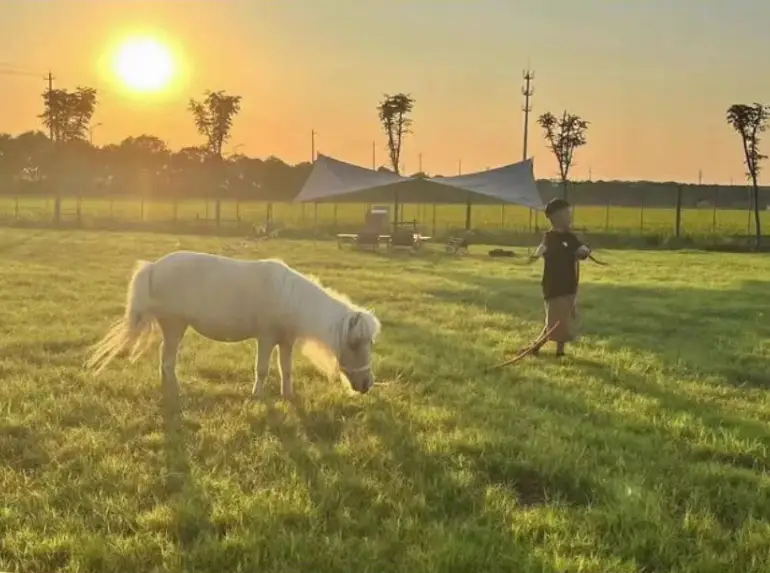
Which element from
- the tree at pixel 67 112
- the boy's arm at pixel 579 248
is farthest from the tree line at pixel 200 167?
the boy's arm at pixel 579 248

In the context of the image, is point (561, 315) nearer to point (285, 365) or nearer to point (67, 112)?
point (285, 365)

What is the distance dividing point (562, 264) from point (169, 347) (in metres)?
4.29

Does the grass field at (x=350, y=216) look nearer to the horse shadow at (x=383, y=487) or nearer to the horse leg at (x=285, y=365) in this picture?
the horse leg at (x=285, y=365)

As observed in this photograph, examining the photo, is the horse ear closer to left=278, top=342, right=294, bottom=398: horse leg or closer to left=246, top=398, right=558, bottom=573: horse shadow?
left=246, top=398, right=558, bottom=573: horse shadow

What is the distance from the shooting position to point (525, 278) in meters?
17.5

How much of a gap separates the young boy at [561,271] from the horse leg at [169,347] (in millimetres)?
3911

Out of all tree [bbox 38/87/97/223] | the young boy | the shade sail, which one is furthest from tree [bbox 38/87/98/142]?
the young boy

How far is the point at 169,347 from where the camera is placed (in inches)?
270

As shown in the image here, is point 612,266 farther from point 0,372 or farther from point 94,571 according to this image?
point 94,571

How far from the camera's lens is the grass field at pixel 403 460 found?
370 cm

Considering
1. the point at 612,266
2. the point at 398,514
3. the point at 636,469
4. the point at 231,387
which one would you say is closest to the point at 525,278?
the point at 612,266

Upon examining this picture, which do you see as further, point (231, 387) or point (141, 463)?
point (231, 387)

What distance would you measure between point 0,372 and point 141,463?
Answer: 10.1 ft

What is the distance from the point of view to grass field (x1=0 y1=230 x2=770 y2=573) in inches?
146
